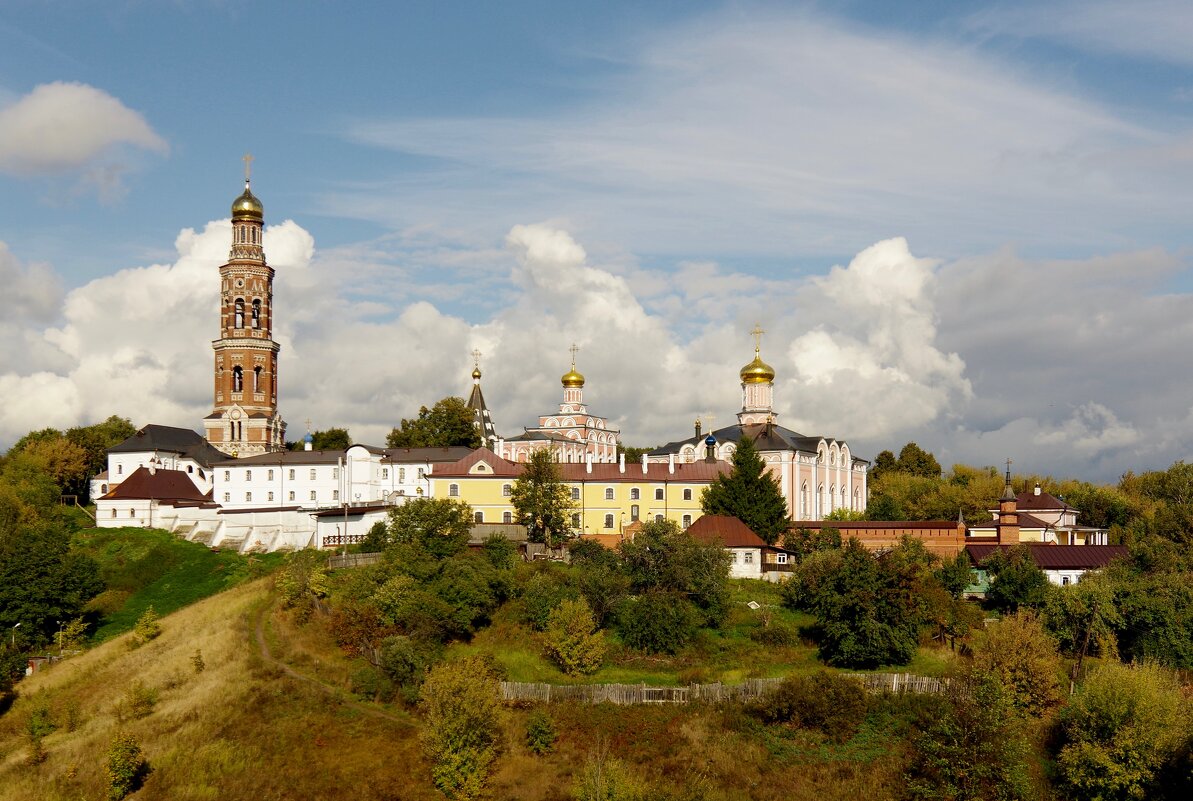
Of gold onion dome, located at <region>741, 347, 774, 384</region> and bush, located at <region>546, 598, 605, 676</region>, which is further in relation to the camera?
gold onion dome, located at <region>741, 347, 774, 384</region>

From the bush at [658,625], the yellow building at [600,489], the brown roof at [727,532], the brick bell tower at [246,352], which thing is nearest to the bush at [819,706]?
the bush at [658,625]

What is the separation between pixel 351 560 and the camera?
52.2m

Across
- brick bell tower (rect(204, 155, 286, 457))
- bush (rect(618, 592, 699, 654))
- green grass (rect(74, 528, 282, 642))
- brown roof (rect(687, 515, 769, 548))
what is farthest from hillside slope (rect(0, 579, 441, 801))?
brick bell tower (rect(204, 155, 286, 457))

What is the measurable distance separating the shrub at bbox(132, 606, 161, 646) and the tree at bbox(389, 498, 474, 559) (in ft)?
32.4

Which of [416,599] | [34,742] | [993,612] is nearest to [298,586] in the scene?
[416,599]

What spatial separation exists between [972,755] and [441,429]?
158 feet

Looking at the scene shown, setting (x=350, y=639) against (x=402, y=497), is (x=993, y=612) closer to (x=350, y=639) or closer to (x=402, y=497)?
(x=350, y=639)

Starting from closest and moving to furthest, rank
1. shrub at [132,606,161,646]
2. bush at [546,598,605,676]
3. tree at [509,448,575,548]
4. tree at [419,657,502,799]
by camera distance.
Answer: tree at [419,657,502,799] < bush at [546,598,605,676] < shrub at [132,606,161,646] < tree at [509,448,575,548]

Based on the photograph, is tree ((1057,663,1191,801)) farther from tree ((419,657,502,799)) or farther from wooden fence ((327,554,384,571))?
wooden fence ((327,554,384,571))

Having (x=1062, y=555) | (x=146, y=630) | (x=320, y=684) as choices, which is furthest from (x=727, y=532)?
(x=146, y=630)

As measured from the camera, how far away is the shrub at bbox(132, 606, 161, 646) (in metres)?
47.5

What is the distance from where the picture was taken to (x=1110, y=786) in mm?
34906

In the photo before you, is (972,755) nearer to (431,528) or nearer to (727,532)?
(727,532)

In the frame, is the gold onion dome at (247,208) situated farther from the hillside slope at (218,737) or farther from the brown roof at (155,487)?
the hillside slope at (218,737)
